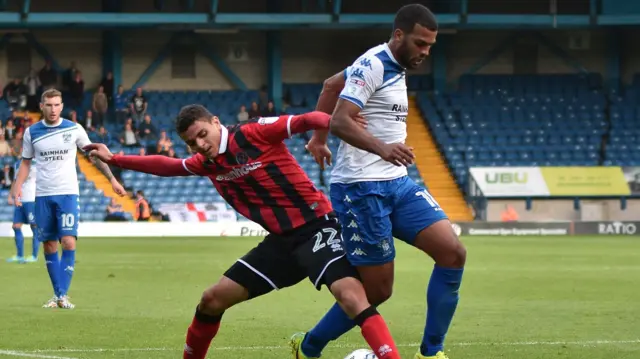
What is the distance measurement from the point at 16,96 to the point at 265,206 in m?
31.8

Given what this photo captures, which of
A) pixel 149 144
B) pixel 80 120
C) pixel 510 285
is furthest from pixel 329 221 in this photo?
pixel 80 120

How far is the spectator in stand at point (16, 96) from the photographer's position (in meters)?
37.8

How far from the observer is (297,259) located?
7.42 metres

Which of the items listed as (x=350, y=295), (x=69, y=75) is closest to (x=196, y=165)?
(x=350, y=295)

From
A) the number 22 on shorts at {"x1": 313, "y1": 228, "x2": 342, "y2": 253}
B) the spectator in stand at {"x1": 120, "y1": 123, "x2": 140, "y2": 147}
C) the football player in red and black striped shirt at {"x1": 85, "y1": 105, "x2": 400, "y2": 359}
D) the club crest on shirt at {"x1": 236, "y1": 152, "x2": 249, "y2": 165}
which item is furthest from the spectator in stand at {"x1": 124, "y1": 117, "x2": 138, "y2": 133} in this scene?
the number 22 on shorts at {"x1": 313, "y1": 228, "x2": 342, "y2": 253}

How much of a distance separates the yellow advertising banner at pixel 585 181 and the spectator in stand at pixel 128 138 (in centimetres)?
1243

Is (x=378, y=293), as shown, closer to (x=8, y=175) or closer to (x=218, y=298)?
(x=218, y=298)

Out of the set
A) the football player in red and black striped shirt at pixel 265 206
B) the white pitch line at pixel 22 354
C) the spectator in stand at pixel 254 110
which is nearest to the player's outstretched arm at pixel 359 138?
the football player in red and black striped shirt at pixel 265 206

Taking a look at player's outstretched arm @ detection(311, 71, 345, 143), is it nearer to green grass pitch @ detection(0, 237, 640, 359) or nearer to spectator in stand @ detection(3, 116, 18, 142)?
green grass pitch @ detection(0, 237, 640, 359)

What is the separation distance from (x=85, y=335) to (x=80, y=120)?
28684mm

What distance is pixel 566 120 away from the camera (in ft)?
135

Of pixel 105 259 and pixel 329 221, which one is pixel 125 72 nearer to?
pixel 105 259

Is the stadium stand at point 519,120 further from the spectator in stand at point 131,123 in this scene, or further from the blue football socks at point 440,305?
the blue football socks at point 440,305

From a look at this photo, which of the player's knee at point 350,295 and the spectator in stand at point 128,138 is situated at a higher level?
the player's knee at point 350,295
